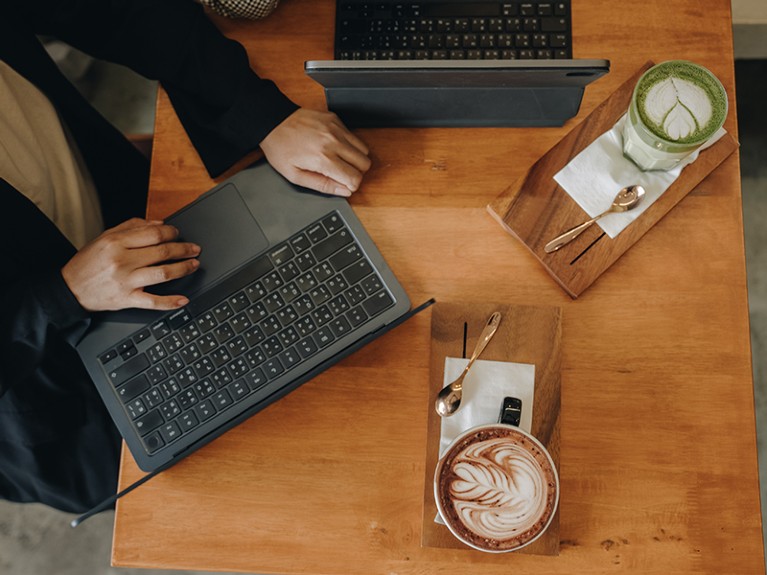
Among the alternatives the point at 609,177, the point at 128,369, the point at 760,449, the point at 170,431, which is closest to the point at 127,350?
the point at 128,369

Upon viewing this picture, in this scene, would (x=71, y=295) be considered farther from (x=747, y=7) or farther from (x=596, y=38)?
(x=747, y=7)

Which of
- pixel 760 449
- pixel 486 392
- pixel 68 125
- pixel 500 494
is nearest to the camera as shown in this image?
pixel 500 494

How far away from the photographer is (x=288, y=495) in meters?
0.89

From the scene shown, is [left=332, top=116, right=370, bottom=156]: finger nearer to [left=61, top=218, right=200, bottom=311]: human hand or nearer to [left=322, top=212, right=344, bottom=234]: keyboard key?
[left=322, top=212, right=344, bottom=234]: keyboard key

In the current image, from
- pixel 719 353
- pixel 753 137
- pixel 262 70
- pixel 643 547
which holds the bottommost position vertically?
pixel 753 137

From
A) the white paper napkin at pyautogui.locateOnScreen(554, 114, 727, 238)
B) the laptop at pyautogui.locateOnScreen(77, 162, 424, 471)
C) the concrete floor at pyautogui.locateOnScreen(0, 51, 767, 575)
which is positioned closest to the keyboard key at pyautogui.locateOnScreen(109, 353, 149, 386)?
the laptop at pyautogui.locateOnScreen(77, 162, 424, 471)

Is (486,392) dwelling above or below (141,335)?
below

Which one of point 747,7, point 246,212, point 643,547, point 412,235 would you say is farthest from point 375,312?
point 747,7

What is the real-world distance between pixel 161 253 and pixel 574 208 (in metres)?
0.58

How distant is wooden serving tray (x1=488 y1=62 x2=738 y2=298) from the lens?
896 millimetres

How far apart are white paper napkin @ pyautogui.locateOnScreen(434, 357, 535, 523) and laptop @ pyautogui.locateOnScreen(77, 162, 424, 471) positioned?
12 centimetres

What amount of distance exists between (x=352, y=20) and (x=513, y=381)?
559 millimetres

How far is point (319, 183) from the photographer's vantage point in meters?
0.93

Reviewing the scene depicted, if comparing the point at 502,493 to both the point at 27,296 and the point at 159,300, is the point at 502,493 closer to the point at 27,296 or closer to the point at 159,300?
the point at 159,300
